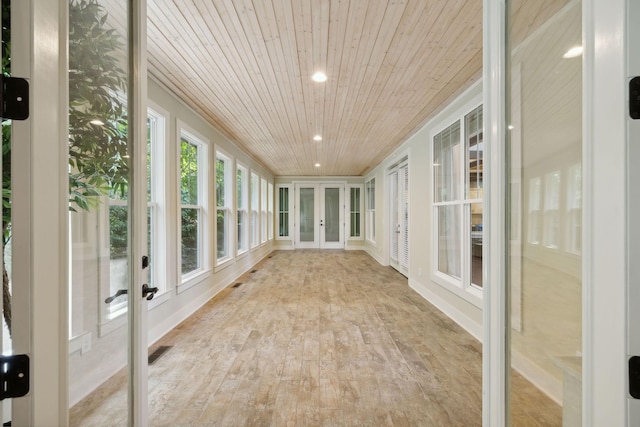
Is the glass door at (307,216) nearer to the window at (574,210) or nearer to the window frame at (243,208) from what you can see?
the window frame at (243,208)

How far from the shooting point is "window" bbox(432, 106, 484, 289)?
2.96 metres

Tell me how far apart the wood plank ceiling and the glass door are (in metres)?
5.39

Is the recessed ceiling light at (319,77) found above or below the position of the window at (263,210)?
above

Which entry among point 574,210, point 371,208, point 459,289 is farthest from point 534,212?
point 371,208

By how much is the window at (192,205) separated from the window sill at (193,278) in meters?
0.02

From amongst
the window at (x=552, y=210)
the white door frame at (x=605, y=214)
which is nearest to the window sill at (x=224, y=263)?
the window at (x=552, y=210)

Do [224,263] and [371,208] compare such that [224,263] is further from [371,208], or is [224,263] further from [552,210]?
[371,208]

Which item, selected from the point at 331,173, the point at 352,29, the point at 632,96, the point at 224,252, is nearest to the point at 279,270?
the point at 224,252

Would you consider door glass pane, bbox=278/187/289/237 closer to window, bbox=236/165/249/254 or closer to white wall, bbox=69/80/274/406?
white wall, bbox=69/80/274/406

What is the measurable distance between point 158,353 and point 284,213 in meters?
7.29

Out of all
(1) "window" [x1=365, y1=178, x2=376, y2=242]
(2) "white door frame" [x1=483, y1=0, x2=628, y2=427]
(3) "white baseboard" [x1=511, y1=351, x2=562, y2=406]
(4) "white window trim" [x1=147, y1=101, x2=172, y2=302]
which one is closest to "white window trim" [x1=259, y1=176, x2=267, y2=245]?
(1) "window" [x1=365, y1=178, x2=376, y2=242]

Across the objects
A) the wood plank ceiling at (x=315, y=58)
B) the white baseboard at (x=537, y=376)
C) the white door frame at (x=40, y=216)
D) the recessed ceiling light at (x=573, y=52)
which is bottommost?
the white baseboard at (x=537, y=376)

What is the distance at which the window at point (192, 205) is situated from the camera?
3578 mm

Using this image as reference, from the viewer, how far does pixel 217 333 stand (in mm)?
2969
